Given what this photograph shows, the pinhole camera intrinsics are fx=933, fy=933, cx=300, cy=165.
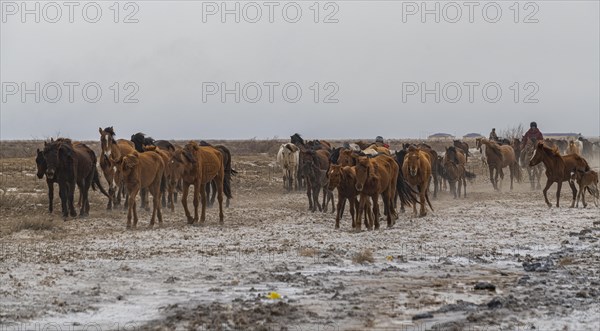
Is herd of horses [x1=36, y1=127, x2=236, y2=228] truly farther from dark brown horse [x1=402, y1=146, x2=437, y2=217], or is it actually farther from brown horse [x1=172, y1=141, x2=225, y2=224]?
dark brown horse [x1=402, y1=146, x2=437, y2=217]

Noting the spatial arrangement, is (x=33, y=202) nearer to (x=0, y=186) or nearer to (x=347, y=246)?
(x=0, y=186)

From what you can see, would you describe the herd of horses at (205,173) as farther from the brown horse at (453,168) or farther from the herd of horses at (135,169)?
the brown horse at (453,168)

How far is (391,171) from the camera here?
20.9 metres

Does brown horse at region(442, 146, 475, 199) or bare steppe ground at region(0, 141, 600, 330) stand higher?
brown horse at region(442, 146, 475, 199)

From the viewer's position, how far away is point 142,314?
10.1 metres

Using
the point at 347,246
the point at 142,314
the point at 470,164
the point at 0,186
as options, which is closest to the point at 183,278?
the point at 142,314

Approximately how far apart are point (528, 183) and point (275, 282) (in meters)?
31.5

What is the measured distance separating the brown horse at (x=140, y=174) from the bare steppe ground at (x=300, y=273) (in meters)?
0.70

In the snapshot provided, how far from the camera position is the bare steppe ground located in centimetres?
990

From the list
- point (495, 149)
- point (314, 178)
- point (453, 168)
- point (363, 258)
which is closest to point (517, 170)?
point (495, 149)

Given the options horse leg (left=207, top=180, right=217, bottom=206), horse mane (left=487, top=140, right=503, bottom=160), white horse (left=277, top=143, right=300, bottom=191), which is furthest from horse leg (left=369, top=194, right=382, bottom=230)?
horse mane (left=487, top=140, right=503, bottom=160)

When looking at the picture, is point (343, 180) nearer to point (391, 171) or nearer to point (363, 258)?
point (391, 171)

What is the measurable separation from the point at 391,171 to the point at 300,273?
8.12 metres

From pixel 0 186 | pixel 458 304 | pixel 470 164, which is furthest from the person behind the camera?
pixel 470 164
